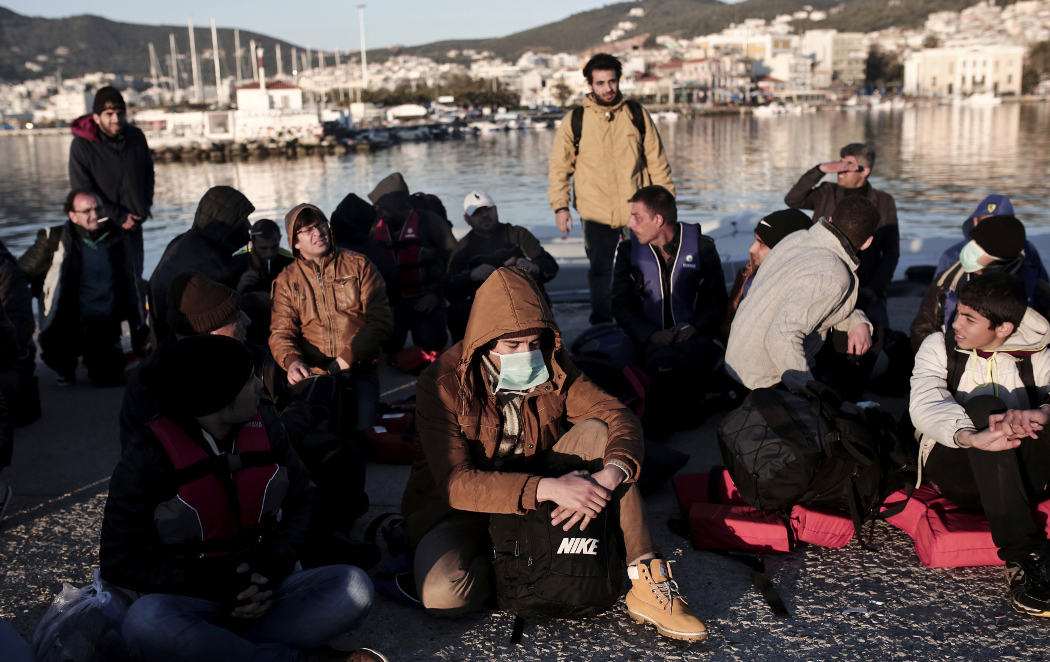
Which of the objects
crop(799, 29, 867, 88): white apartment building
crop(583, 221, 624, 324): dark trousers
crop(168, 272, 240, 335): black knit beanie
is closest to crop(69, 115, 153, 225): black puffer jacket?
crop(168, 272, 240, 335): black knit beanie

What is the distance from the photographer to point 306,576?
2572 millimetres

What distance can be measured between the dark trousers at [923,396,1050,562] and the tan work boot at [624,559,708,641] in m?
1.10

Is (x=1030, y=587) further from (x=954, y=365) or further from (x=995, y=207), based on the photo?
(x=995, y=207)

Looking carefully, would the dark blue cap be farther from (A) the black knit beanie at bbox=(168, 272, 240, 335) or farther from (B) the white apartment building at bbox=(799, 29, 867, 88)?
(B) the white apartment building at bbox=(799, 29, 867, 88)

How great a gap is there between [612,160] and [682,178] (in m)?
25.3

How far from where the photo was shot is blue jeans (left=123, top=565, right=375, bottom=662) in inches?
89.4

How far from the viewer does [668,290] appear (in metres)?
4.87

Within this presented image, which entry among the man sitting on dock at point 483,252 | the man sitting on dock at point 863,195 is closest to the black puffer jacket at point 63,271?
the man sitting on dock at point 483,252

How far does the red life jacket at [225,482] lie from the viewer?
2.33m

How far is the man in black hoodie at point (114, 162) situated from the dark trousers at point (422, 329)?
1972 mm

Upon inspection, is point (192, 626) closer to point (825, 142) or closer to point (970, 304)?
point (970, 304)

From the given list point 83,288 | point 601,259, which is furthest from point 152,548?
point 601,259

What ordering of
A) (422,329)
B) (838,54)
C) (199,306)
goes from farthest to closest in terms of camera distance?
(838,54) < (422,329) < (199,306)

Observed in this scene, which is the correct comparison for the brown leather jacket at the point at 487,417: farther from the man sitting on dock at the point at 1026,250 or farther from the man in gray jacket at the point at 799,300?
the man sitting on dock at the point at 1026,250
